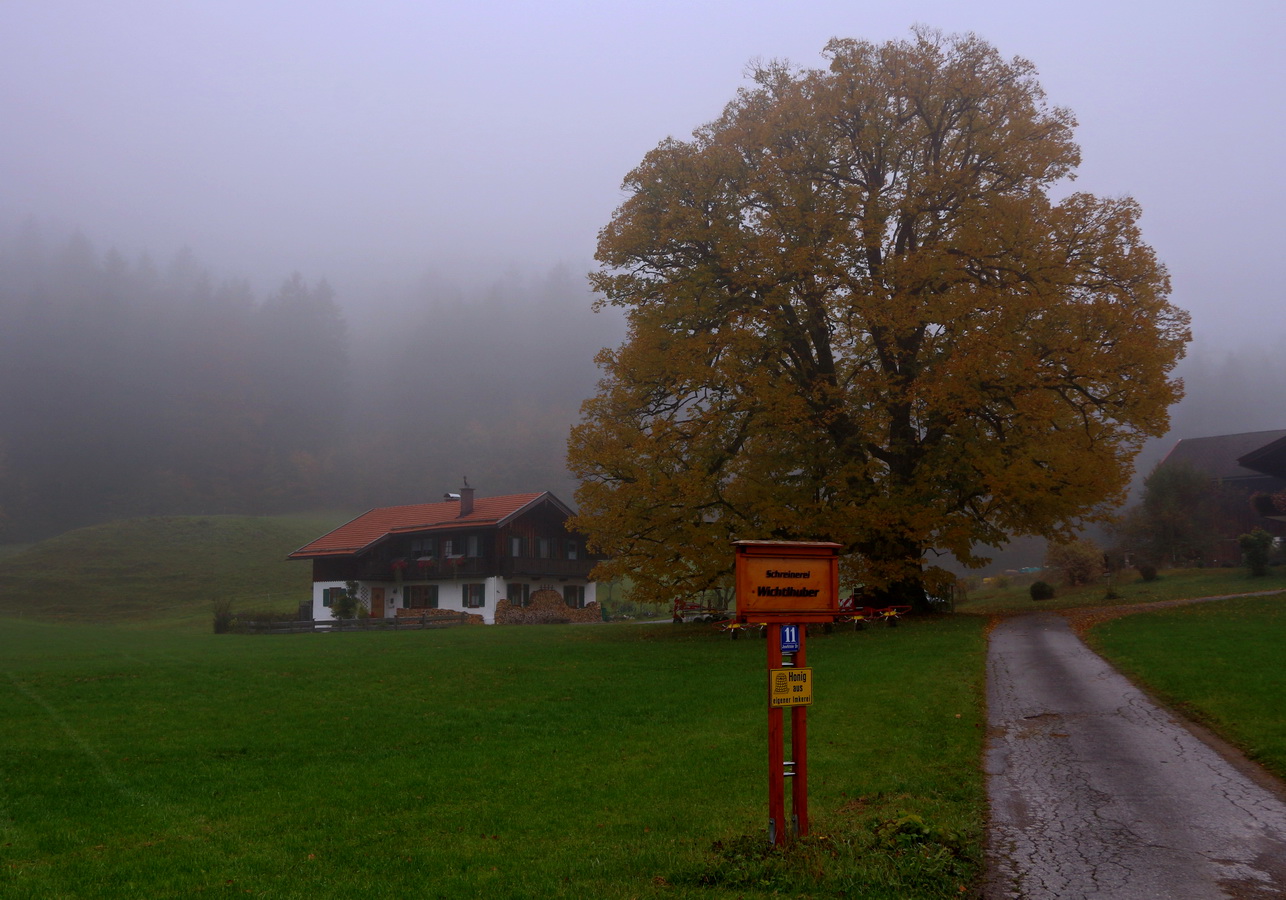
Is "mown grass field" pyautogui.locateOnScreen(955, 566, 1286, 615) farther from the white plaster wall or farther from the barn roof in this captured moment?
the white plaster wall

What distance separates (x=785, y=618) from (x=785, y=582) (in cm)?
28

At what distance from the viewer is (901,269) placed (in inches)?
1000

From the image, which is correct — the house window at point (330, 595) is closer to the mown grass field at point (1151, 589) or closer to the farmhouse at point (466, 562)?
the farmhouse at point (466, 562)

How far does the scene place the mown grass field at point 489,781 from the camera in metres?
6.82

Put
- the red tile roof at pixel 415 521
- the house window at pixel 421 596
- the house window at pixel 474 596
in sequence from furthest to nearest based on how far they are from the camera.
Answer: the house window at pixel 421 596 < the red tile roof at pixel 415 521 < the house window at pixel 474 596

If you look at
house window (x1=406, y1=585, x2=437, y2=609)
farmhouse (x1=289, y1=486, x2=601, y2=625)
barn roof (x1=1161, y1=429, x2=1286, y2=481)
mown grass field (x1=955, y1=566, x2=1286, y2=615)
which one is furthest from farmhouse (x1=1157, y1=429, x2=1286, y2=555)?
house window (x1=406, y1=585, x2=437, y2=609)

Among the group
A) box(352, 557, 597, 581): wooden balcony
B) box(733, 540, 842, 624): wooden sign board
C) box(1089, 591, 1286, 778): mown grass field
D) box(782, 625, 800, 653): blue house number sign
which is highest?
box(733, 540, 842, 624): wooden sign board

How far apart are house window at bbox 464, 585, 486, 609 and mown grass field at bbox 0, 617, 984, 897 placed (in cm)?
3197

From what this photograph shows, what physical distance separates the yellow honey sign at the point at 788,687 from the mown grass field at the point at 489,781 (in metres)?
1.07

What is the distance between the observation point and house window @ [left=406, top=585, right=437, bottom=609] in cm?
→ 5588

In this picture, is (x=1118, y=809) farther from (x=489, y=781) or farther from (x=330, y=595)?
(x=330, y=595)

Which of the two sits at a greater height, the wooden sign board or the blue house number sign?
the wooden sign board

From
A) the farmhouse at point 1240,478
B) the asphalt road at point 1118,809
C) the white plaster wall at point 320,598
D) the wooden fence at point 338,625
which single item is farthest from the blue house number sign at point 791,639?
the white plaster wall at point 320,598

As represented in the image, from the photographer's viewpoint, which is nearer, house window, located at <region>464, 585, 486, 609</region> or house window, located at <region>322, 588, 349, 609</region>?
house window, located at <region>464, 585, 486, 609</region>
